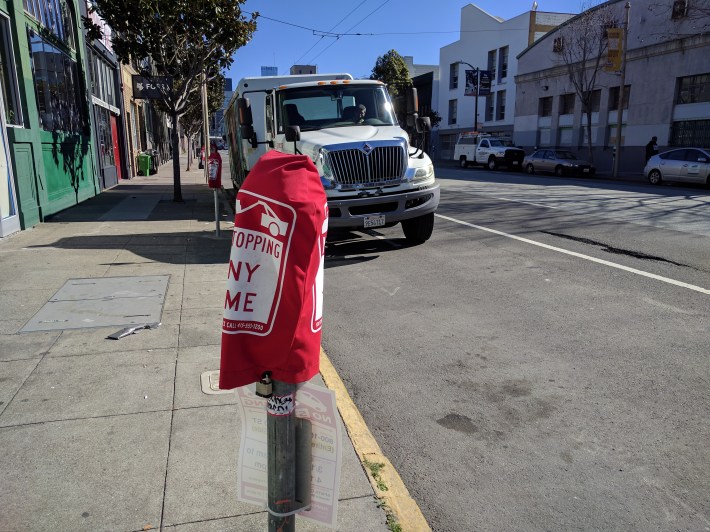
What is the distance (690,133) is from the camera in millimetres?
29375

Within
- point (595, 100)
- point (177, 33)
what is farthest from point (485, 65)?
point (177, 33)

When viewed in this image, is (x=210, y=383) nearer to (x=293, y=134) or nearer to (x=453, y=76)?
(x=293, y=134)

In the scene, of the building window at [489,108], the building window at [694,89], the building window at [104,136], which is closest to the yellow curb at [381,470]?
the building window at [104,136]

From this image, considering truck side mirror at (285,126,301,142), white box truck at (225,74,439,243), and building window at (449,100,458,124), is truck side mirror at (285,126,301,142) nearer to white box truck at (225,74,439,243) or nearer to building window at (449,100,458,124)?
white box truck at (225,74,439,243)

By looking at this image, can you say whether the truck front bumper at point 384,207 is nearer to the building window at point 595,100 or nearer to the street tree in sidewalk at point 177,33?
the street tree in sidewalk at point 177,33

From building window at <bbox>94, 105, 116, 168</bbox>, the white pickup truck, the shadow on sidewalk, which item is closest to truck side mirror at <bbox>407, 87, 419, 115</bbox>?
the shadow on sidewalk

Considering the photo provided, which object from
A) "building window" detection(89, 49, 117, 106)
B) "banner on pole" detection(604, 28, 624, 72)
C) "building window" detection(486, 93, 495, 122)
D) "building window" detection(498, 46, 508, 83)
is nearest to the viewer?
"building window" detection(89, 49, 117, 106)

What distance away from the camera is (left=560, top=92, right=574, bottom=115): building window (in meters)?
38.5

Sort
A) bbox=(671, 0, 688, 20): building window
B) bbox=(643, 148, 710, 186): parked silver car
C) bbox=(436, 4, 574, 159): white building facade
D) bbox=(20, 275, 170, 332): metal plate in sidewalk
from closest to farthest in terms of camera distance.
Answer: bbox=(20, 275, 170, 332): metal plate in sidewalk, bbox=(643, 148, 710, 186): parked silver car, bbox=(671, 0, 688, 20): building window, bbox=(436, 4, 574, 159): white building facade

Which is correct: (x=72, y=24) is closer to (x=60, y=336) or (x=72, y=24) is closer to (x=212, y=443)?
(x=60, y=336)

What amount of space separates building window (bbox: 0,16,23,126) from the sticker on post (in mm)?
10480

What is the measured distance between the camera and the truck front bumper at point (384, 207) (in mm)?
8336

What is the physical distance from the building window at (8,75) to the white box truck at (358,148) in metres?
4.09

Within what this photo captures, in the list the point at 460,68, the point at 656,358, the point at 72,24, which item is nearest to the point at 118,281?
the point at 656,358
